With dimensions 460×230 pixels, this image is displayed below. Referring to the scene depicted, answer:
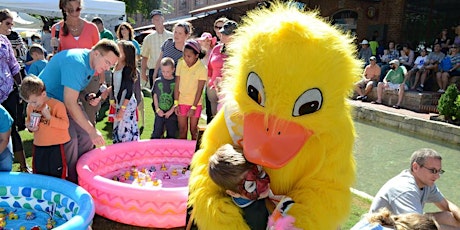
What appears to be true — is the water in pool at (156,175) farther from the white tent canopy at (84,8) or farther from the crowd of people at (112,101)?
the white tent canopy at (84,8)

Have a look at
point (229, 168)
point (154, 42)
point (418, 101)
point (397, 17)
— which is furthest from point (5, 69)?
point (397, 17)

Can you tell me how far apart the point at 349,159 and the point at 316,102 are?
363mm

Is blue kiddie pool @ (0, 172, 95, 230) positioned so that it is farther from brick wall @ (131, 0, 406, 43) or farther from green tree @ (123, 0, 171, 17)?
green tree @ (123, 0, 171, 17)

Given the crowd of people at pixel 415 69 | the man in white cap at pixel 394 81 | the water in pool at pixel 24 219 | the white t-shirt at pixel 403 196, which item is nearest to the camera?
the white t-shirt at pixel 403 196

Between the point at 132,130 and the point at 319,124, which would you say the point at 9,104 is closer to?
the point at 132,130

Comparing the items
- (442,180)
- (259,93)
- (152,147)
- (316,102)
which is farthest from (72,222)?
(442,180)

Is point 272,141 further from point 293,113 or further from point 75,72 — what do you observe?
point 75,72

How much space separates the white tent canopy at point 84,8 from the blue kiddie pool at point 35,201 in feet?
25.2

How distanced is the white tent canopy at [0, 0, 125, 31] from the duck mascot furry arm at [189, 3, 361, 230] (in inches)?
376

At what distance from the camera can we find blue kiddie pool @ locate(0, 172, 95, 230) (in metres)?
3.32

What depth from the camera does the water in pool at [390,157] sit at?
534 centimetres

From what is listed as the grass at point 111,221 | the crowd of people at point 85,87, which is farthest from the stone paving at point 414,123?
the crowd of people at point 85,87

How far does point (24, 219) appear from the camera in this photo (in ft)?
11.4

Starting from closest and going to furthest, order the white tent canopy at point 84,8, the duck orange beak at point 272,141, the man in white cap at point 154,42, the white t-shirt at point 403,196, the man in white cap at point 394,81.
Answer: the duck orange beak at point 272,141 → the white t-shirt at point 403,196 → the man in white cap at point 154,42 → the white tent canopy at point 84,8 → the man in white cap at point 394,81
